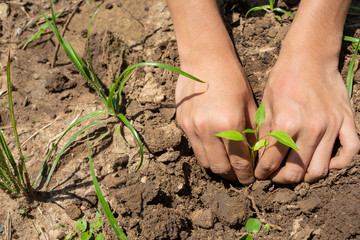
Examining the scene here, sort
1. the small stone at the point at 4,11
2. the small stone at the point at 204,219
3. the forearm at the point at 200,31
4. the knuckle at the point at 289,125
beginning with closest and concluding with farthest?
1. the knuckle at the point at 289,125
2. the small stone at the point at 204,219
3. the forearm at the point at 200,31
4. the small stone at the point at 4,11

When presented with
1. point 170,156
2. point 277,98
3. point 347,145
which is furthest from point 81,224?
point 347,145

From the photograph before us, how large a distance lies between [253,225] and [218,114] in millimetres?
460

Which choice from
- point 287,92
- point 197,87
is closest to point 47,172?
point 197,87

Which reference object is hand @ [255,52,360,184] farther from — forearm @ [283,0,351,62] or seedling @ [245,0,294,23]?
seedling @ [245,0,294,23]

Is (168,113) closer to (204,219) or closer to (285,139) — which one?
(204,219)

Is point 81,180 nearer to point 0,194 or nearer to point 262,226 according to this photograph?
point 0,194

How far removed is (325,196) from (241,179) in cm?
33

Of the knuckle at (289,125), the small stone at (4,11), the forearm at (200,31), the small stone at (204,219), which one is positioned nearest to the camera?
the knuckle at (289,125)

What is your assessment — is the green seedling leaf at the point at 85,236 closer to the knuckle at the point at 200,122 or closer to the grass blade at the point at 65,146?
the grass blade at the point at 65,146

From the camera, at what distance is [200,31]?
4.78 ft

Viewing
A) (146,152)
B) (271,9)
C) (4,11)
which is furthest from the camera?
(4,11)

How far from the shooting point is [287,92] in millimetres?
1291

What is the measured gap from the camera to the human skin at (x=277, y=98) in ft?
4.11

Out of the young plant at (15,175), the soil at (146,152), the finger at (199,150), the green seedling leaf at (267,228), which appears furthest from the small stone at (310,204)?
the young plant at (15,175)
